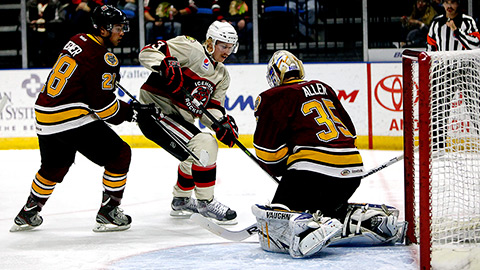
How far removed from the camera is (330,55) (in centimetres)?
707

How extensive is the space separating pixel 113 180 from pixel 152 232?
0.99ft

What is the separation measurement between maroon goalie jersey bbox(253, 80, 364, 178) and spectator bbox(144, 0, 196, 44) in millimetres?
4628

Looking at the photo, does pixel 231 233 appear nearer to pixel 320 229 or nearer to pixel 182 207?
pixel 320 229

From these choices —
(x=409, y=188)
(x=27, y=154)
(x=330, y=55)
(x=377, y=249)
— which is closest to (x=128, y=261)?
(x=377, y=249)

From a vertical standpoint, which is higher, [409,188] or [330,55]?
[330,55]

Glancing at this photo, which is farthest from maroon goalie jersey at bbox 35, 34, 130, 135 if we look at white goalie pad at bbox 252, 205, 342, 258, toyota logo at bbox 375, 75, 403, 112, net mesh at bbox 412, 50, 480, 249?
toyota logo at bbox 375, 75, 403, 112

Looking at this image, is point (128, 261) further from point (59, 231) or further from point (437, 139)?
point (437, 139)

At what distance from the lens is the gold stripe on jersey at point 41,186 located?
10.8 feet

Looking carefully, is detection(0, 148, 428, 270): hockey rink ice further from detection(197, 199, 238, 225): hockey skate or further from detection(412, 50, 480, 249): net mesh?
detection(412, 50, 480, 249): net mesh

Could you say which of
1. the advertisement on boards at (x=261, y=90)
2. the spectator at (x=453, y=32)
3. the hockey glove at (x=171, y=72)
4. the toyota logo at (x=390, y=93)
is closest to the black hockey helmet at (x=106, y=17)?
the hockey glove at (x=171, y=72)

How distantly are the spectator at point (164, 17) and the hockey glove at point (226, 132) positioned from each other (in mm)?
3821

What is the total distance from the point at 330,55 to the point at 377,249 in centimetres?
450

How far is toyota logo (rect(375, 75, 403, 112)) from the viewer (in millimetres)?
6156

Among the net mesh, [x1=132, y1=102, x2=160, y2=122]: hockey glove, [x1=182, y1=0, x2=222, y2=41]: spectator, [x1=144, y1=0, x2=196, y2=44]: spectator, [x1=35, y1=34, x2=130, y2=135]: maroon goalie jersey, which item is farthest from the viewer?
[x1=182, y1=0, x2=222, y2=41]: spectator
